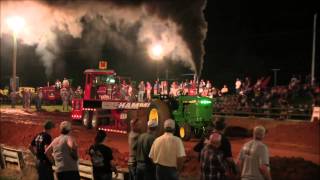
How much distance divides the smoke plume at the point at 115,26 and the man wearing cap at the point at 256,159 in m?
7.56

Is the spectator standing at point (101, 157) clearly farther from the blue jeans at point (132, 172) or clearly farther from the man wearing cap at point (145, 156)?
the blue jeans at point (132, 172)

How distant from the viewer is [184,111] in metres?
15.9

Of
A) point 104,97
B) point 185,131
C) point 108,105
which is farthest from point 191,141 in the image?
point 104,97

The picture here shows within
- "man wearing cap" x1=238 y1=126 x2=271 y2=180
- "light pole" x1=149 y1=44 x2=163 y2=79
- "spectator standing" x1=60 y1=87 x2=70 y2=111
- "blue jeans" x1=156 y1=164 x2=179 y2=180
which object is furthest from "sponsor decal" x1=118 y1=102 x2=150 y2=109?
"man wearing cap" x1=238 y1=126 x2=271 y2=180

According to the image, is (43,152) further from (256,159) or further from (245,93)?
(245,93)

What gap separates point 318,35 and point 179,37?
1235 cm

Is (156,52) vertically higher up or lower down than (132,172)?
higher up

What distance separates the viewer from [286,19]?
29.0m

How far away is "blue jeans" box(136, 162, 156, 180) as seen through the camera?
779cm

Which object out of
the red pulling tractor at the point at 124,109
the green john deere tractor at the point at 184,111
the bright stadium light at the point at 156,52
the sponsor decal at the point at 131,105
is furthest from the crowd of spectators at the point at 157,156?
the bright stadium light at the point at 156,52

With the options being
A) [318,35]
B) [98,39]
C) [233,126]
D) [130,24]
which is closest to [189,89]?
[98,39]

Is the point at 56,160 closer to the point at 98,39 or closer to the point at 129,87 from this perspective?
the point at 129,87

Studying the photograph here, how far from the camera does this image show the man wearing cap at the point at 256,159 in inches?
246

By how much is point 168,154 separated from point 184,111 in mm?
8891
